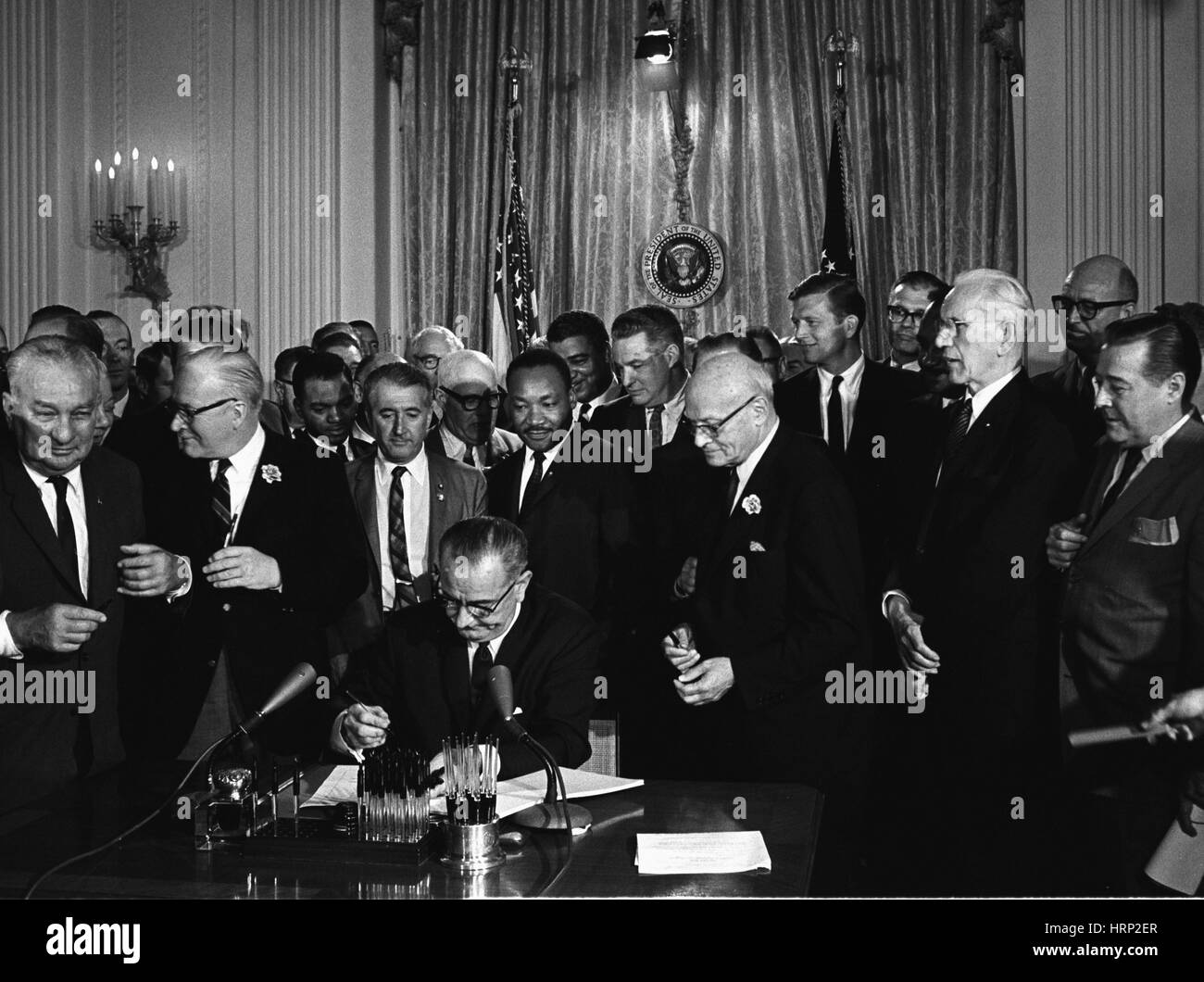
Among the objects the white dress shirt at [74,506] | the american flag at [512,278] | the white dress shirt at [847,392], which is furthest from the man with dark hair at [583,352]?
the american flag at [512,278]

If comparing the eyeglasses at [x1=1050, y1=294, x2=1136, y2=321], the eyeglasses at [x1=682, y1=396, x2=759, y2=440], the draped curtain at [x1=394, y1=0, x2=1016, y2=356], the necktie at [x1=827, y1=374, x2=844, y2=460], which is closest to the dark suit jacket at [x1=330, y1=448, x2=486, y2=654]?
the eyeglasses at [x1=682, y1=396, x2=759, y2=440]

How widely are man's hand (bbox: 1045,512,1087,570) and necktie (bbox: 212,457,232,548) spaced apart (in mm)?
1995

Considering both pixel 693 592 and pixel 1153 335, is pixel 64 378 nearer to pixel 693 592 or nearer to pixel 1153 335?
pixel 693 592

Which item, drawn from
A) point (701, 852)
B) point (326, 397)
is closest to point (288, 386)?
point (326, 397)

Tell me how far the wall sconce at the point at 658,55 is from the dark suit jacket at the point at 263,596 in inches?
187

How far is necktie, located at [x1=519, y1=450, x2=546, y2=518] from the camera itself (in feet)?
13.4

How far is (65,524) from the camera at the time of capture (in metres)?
3.33

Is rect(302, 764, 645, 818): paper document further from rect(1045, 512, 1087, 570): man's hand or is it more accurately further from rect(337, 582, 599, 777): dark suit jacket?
rect(1045, 512, 1087, 570): man's hand

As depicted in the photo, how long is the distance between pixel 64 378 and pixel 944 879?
269 cm

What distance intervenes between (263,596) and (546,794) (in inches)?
46.4

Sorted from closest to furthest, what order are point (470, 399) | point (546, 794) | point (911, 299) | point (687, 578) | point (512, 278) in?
point (546, 794), point (687, 578), point (470, 399), point (911, 299), point (512, 278)

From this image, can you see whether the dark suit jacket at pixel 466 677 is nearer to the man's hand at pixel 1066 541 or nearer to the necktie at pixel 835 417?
the man's hand at pixel 1066 541

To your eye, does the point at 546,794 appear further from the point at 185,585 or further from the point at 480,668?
the point at 185,585
